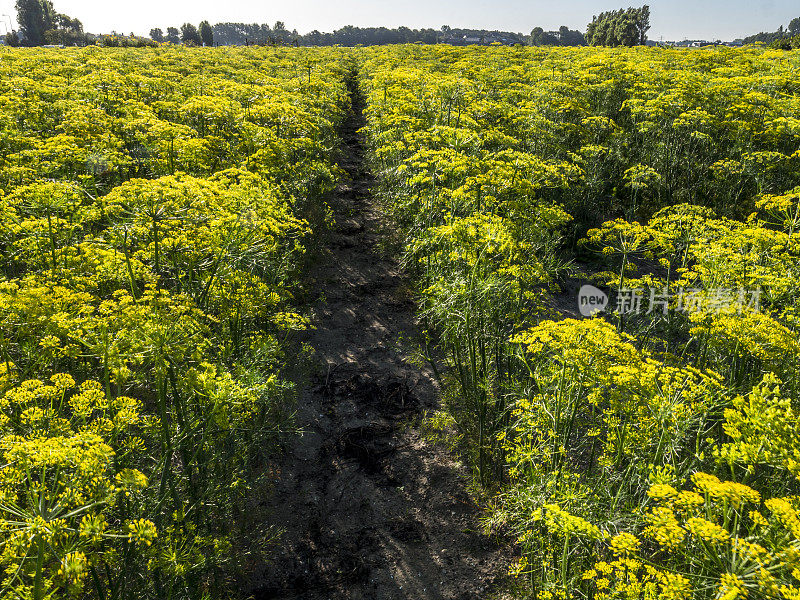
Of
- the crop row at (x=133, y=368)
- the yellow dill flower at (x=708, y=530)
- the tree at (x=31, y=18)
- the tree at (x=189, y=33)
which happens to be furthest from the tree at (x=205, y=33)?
the yellow dill flower at (x=708, y=530)

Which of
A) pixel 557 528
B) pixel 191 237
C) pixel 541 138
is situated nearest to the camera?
pixel 557 528

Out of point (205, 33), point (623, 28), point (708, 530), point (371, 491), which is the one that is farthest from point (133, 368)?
point (205, 33)

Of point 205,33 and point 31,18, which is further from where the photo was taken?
point 205,33

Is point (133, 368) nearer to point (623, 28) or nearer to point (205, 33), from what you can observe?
point (623, 28)

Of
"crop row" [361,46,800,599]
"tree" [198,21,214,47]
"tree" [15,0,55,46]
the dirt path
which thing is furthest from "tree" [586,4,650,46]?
"tree" [15,0,55,46]

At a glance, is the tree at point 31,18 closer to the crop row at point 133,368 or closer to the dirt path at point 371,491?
the crop row at point 133,368

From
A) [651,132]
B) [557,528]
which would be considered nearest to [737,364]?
[557,528]

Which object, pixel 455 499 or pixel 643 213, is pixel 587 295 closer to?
pixel 643 213

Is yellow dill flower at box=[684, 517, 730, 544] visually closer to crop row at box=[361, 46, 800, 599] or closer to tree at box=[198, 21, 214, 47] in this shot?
crop row at box=[361, 46, 800, 599]

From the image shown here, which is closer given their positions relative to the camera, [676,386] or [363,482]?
[676,386]
